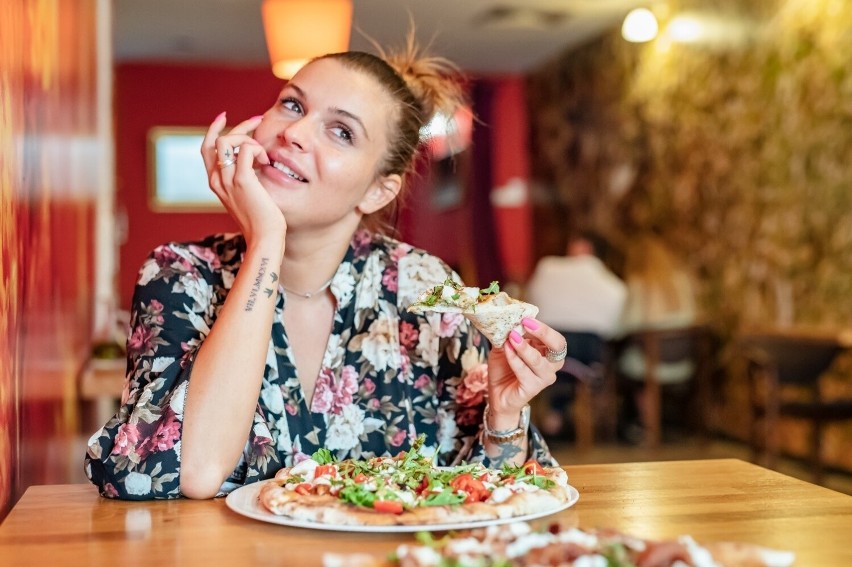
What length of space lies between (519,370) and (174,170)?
9.38 meters

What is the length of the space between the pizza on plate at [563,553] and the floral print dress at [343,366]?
0.65 m

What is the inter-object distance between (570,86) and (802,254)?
13.8 ft

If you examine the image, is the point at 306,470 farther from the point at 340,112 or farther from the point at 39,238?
the point at 39,238

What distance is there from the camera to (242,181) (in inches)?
69.3

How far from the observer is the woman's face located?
6.03 feet

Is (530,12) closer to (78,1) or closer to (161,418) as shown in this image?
(78,1)

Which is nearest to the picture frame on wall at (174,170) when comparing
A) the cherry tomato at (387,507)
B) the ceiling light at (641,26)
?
the ceiling light at (641,26)

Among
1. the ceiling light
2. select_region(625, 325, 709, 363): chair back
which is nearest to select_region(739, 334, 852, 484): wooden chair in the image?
select_region(625, 325, 709, 363): chair back

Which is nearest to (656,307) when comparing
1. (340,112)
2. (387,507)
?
(340,112)

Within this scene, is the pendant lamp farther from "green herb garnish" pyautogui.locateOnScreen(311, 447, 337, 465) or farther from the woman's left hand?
"green herb garnish" pyautogui.locateOnScreen(311, 447, 337, 465)

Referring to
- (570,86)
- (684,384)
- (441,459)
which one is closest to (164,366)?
(441,459)

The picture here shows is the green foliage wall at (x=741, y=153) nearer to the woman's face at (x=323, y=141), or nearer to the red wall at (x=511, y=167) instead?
the red wall at (x=511, y=167)

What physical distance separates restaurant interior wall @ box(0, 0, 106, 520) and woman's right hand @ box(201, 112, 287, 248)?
34cm

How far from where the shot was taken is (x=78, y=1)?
352 centimetres
